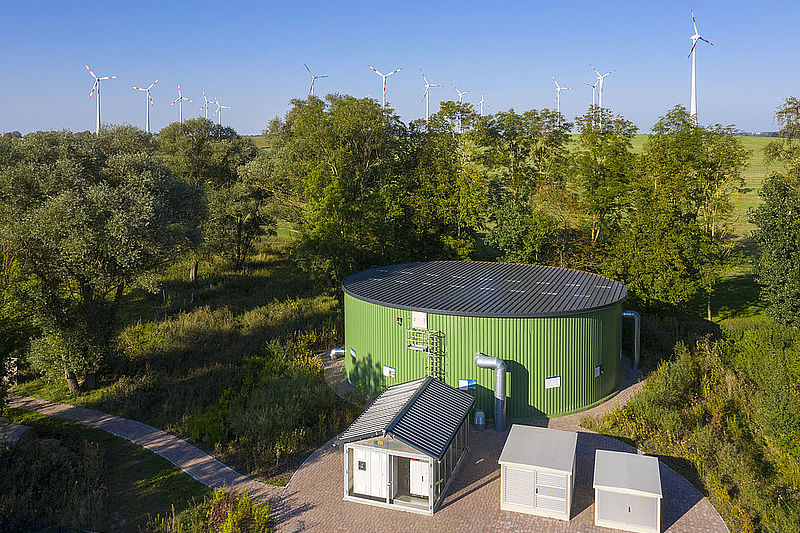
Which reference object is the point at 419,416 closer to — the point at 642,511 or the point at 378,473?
the point at 378,473

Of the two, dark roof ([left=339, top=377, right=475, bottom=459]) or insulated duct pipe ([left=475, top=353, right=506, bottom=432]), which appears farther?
insulated duct pipe ([left=475, top=353, right=506, bottom=432])

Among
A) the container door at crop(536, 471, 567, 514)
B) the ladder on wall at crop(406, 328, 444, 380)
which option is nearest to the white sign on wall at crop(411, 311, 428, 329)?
the ladder on wall at crop(406, 328, 444, 380)

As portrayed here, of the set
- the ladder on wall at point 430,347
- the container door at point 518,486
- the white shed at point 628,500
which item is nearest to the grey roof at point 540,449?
the container door at point 518,486

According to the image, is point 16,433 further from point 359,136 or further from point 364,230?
point 359,136

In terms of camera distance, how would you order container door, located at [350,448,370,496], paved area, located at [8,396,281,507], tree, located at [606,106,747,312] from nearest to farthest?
container door, located at [350,448,370,496], paved area, located at [8,396,281,507], tree, located at [606,106,747,312]

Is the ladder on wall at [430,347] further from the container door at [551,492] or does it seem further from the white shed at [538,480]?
the container door at [551,492]

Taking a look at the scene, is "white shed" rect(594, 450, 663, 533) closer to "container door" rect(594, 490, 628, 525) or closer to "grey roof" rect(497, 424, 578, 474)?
"container door" rect(594, 490, 628, 525)

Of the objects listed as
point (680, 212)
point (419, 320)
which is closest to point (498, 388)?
point (419, 320)
